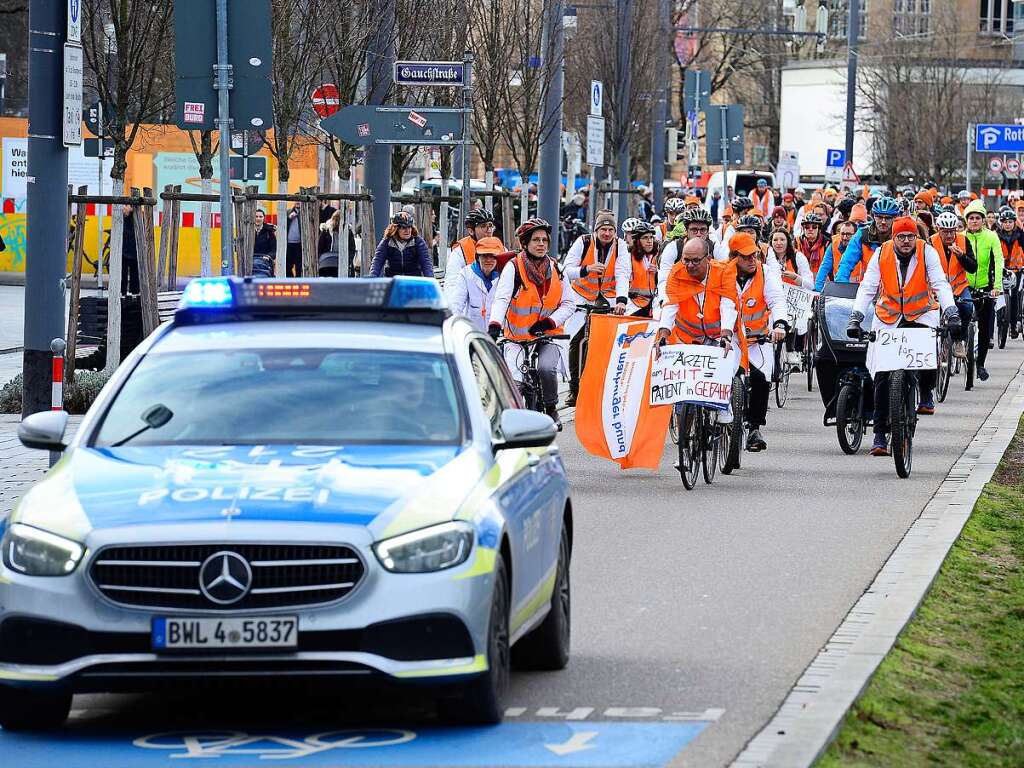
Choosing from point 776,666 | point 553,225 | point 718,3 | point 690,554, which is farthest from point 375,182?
point 718,3

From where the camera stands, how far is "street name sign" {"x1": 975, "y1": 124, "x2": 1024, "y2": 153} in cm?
6278

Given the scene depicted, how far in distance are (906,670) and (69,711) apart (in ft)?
10.1

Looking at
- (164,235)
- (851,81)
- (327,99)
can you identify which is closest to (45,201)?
(164,235)

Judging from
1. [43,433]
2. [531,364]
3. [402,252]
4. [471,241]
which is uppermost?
[471,241]

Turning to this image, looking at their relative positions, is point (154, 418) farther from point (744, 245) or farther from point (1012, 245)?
point (1012, 245)

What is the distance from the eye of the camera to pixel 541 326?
16.2 m

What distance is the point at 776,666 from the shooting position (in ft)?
27.2

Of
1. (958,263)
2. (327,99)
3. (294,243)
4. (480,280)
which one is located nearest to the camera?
(480,280)

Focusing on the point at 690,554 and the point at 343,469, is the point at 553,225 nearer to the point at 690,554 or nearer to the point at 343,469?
the point at 690,554

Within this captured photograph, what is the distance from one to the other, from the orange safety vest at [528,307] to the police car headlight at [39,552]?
9516 millimetres

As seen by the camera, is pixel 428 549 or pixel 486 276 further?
pixel 486 276

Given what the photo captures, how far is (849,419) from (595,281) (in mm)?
4360

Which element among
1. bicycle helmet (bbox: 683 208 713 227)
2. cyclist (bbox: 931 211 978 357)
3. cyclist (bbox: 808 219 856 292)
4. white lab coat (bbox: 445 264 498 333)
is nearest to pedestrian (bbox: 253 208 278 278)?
cyclist (bbox: 808 219 856 292)

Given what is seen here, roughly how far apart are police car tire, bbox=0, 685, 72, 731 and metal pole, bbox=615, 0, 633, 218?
30010mm
